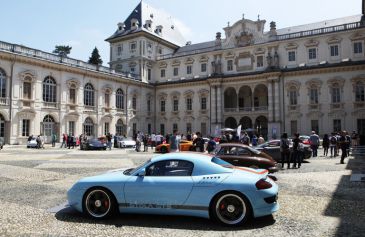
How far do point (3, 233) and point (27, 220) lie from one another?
2.60 ft

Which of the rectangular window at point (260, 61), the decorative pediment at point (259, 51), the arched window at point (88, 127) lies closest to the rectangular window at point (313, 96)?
the rectangular window at point (260, 61)

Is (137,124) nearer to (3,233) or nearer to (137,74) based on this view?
(137,74)

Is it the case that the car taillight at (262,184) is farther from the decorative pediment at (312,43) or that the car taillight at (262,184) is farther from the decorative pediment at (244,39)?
the decorative pediment at (244,39)

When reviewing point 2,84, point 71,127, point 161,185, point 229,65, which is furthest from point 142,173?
point 229,65

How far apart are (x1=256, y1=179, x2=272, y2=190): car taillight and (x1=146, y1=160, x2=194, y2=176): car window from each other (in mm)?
1297

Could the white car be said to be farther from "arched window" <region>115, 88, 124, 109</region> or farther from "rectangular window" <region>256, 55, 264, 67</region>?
"rectangular window" <region>256, 55, 264, 67</region>

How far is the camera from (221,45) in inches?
1861

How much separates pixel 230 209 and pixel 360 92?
37.9 m

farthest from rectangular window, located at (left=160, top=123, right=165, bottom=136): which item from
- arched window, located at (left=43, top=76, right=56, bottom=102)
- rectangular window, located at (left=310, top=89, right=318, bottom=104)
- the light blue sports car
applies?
the light blue sports car

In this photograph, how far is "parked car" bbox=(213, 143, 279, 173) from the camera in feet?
40.5

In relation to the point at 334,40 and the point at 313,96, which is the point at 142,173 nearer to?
the point at 313,96

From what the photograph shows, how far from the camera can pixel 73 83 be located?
38.9 metres

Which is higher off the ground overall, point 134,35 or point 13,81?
point 134,35

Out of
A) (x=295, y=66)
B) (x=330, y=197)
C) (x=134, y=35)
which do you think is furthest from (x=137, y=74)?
(x=330, y=197)
